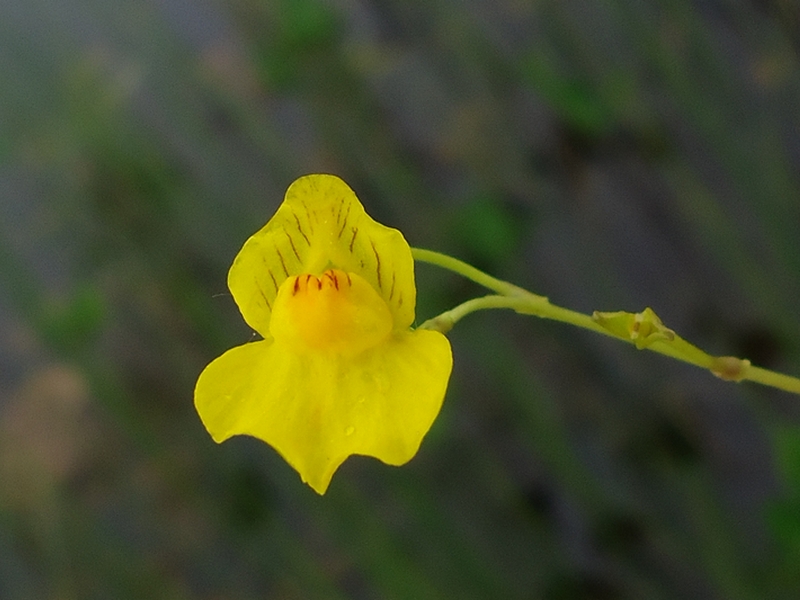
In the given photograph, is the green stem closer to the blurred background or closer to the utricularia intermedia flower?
the utricularia intermedia flower

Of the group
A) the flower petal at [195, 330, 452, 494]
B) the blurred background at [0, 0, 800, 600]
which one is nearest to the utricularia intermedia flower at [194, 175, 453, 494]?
the flower petal at [195, 330, 452, 494]

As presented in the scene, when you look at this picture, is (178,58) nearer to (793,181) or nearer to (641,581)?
(793,181)

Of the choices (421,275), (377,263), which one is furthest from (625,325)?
(421,275)

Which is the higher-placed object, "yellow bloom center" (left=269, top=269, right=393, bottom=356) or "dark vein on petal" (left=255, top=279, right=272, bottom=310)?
"dark vein on petal" (left=255, top=279, right=272, bottom=310)

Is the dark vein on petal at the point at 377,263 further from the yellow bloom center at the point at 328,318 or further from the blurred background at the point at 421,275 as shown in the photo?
the blurred background at the point at 421,275

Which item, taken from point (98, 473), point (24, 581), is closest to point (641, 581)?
point (98, 473)
